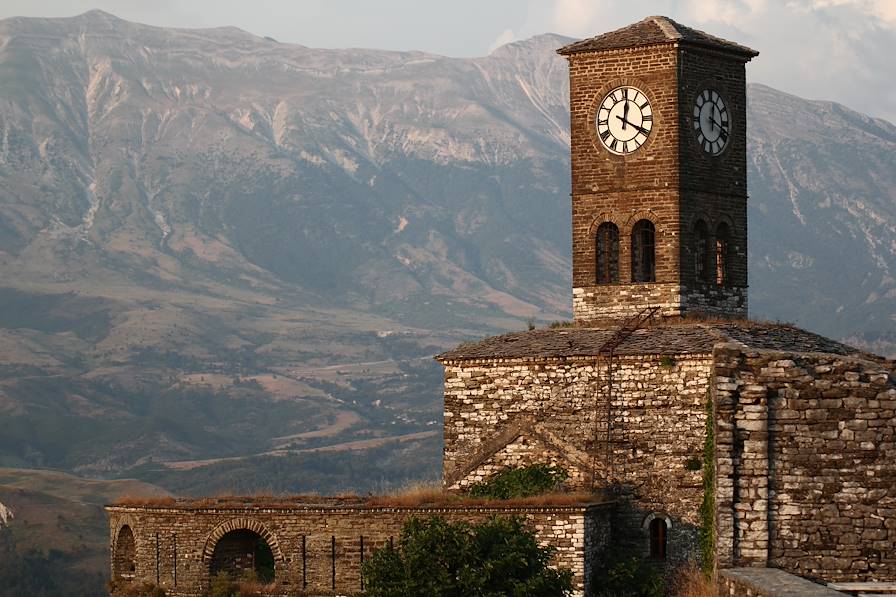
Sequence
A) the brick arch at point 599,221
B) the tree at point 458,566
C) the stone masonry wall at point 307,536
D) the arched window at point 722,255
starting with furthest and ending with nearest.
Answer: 1. the arched window at point 722,255
2. the brick arch at point 599,221
3. the stone masonry wall at point 307,536
4. the tree at point 458,566

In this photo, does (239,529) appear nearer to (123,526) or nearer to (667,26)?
(123,526)

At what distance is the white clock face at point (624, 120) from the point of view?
169 ft

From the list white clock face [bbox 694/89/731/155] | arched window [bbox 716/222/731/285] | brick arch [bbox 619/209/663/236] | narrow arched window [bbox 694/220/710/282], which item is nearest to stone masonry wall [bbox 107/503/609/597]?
brick arch [bbox 619/209/663/236]

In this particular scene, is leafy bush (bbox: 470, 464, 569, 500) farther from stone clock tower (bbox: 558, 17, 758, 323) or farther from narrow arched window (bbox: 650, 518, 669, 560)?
stone clock tower (bbox: 558, 17, 758, 323)

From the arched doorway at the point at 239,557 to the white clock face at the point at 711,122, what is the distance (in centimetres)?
1558

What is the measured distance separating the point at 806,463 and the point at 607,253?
2659 centimetres

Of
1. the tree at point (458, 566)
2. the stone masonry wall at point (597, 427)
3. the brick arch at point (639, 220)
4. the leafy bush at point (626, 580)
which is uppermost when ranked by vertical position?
the brick arch at point (639, 220)

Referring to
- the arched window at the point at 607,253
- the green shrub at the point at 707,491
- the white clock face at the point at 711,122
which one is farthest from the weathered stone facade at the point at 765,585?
the white clock face at the point at 711,122

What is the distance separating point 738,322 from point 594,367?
4.35m

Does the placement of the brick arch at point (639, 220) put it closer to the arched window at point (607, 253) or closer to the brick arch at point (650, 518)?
the arched window at point (607, 253)

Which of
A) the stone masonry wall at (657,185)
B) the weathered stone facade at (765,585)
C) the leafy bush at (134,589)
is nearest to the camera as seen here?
the weathered stone facade at (765,585)

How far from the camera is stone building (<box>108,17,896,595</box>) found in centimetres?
4600

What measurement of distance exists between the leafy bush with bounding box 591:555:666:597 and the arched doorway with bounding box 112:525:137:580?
11.8 metres

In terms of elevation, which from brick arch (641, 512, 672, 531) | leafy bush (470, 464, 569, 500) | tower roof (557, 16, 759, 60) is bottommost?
brick arch (641, 512, 672, 531)
